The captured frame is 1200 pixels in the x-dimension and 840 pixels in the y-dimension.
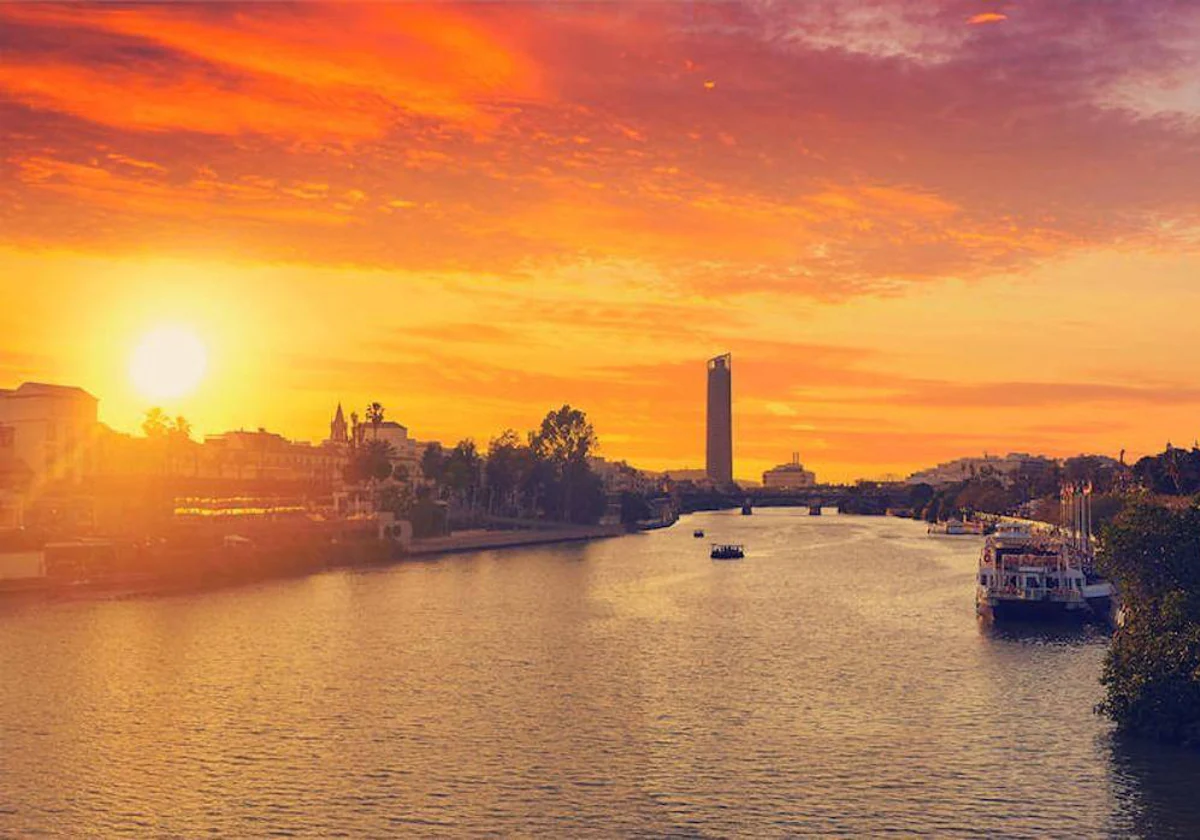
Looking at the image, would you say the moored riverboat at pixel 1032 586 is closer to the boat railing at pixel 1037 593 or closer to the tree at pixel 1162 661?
the boat railing at pixel 1037 593

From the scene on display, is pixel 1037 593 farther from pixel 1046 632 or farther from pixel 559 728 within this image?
pixel 559 728

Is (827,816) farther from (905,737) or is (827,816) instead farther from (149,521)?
(149,521)

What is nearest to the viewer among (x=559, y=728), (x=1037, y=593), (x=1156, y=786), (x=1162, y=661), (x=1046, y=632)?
(x=1156, y=786)

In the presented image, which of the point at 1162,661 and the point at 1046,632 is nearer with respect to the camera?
the point at 1162,661

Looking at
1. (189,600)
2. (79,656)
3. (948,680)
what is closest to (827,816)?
(948,680)

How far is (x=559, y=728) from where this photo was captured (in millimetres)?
64375

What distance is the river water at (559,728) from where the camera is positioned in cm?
4894

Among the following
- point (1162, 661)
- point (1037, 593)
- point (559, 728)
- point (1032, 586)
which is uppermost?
point (1162, 661)

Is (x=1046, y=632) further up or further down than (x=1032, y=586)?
further down

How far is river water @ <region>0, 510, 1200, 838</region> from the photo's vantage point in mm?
48938

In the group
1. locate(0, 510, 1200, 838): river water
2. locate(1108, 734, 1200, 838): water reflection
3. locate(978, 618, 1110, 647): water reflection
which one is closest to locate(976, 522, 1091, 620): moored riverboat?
locate(978, 618, 1110, 647): water reflection

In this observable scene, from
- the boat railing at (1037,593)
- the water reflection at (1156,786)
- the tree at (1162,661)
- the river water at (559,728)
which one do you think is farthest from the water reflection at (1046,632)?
the water reflection at (1156,786)

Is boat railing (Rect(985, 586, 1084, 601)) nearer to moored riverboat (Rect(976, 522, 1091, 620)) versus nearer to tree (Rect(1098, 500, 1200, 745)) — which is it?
moored riverboat (Rect(976, 522, 1091, 620))

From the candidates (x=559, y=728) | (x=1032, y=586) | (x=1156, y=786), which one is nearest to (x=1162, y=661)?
(x=1156, y=786)
